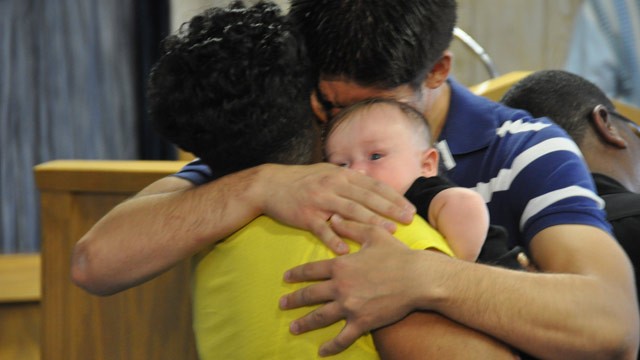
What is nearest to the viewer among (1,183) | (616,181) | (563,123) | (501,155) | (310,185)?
(310,185)

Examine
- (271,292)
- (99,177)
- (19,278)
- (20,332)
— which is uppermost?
(271,292)

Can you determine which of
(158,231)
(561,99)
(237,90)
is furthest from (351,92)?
(561,99)

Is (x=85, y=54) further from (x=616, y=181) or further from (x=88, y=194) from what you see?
(x=616, y=181)

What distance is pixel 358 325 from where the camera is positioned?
57.2 inches

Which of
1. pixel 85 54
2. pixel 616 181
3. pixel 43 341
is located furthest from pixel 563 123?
pixel 85 54

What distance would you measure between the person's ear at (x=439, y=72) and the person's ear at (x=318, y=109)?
278 millimetres

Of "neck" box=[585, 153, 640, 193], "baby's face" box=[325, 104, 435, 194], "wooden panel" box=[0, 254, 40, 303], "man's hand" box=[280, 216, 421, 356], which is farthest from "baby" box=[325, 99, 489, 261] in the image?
"wooden panel" box=[0, 254, 40, 303]

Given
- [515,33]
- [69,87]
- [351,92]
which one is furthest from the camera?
[515,33]

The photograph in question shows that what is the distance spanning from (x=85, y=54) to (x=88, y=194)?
1.72 m

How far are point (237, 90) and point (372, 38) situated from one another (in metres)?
0.36

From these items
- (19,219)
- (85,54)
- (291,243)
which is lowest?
(19,219)

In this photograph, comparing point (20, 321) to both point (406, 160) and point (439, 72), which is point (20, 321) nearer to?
point (439, 72)

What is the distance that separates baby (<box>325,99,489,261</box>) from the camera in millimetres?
1535

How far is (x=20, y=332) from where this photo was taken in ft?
11.1
